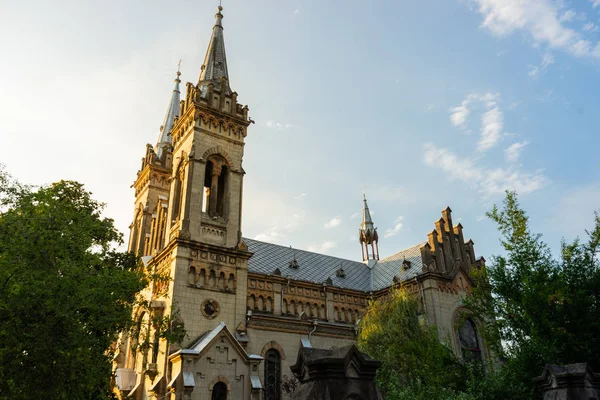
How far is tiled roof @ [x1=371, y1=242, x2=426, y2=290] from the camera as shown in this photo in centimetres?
3538

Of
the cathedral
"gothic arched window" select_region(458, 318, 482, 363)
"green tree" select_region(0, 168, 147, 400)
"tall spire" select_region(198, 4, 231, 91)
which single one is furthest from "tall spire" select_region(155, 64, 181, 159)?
"gothic arched window" select_region(458, 318, 482, 363)

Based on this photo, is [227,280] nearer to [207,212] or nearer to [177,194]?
[207,212]

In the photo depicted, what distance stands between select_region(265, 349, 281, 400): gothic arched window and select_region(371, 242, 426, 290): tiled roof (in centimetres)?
1184

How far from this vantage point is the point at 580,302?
17.7 m

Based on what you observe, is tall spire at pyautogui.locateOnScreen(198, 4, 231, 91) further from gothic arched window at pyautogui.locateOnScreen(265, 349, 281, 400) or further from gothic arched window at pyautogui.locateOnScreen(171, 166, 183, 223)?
gothic arched window at pyautogui.locateOnScreen(265, 349, 281, 400)

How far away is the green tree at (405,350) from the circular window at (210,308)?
27.6 ft

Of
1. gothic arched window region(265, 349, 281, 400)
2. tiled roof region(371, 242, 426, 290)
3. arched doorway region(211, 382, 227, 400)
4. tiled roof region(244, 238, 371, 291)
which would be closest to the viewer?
arched doorway region(211, 382, 227, 400)

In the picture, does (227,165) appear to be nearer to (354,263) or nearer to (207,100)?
(207,100)

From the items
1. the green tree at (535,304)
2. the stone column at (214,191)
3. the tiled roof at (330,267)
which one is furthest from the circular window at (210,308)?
the green tree at (535,304)

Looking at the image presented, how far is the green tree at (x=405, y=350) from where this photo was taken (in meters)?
19.5

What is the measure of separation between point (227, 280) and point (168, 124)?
2162cm

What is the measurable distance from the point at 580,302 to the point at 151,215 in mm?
30331

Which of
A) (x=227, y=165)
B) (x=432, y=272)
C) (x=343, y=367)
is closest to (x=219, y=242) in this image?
(x=227, y=165)

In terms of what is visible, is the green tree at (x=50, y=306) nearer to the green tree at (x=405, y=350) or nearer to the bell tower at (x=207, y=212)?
the bell tower at (x=207, y=212)
